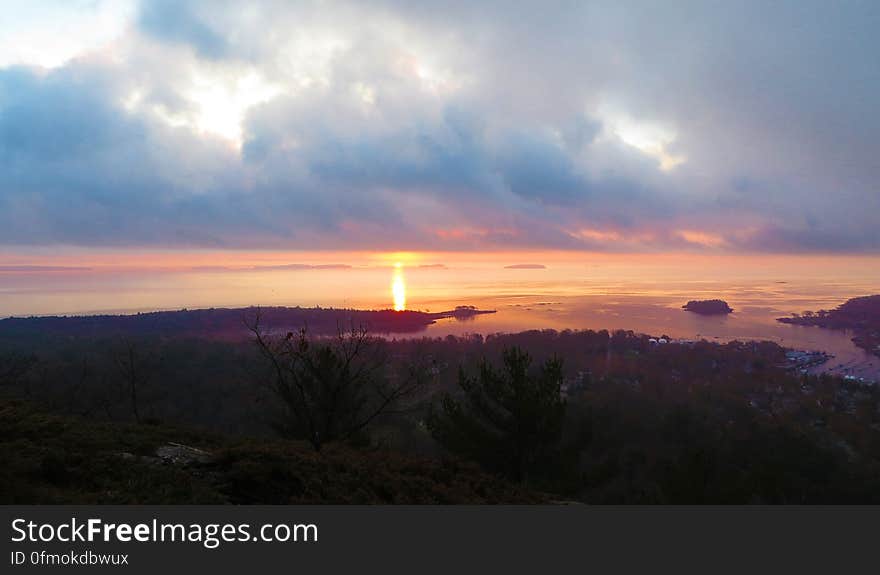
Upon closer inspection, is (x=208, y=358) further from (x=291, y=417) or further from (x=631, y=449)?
(x=631, y=449)

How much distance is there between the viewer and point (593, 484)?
468 inches

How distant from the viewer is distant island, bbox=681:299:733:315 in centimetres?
5069

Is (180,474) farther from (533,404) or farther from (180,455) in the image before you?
(533,404)

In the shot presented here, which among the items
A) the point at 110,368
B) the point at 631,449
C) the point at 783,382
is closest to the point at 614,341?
the point at 783,382

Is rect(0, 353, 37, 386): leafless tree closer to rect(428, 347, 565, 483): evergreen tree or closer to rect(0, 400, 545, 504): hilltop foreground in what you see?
rect(0, 400, 545, 504): hilltop foreground

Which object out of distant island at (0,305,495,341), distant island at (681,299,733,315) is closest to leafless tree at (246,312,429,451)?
distant island at (0,305,495,341)

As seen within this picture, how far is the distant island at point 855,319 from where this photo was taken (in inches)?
1562

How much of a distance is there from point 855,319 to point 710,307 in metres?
12.2

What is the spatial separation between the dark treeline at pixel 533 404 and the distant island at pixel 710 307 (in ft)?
43.1

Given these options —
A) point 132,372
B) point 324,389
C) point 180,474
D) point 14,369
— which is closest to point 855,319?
point 324,389

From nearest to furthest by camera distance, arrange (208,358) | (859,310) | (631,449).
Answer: (631,449), (208,358), (859,310)

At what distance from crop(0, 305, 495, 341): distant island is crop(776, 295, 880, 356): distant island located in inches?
1541

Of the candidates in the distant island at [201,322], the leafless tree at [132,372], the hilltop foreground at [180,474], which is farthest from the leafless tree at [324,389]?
the distant island at [201,322]
